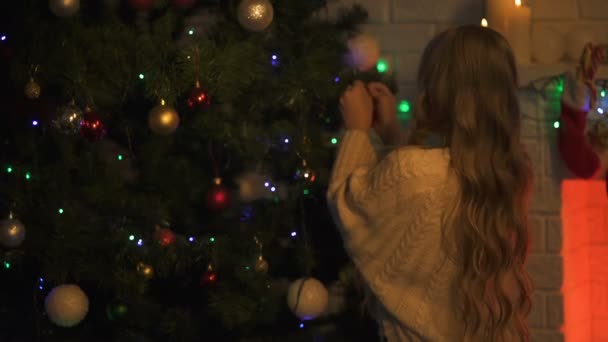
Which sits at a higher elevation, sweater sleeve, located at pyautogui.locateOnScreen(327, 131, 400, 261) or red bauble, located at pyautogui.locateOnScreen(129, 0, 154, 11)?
red bauble, located at pyautogui.locateOnScreen(129, 0, 154, 11)

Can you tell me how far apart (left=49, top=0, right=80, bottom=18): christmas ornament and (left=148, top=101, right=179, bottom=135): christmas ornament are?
0.34 metres

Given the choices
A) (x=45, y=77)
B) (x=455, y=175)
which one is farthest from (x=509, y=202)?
(x=45, y=77)

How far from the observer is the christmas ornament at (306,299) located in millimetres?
2320

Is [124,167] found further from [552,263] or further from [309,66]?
[552,263]

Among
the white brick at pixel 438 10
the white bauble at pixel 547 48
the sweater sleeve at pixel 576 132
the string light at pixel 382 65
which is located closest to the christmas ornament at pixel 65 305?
the string light at pixel 382 65

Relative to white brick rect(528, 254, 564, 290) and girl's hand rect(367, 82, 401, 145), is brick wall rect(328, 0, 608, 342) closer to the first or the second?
white brick rect(528, 254, 564, 290)

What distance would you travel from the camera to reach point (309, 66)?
7.80 feet

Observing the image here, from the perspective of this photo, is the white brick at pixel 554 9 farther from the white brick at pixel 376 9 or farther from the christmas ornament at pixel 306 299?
the christmas ornament at pixel 306 299

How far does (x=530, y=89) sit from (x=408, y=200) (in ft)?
3.40

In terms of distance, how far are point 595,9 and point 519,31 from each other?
0.35 metres

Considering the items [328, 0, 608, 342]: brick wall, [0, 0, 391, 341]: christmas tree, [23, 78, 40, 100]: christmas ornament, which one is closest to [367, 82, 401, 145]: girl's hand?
[0, 0, 391, 341]: christmas tree

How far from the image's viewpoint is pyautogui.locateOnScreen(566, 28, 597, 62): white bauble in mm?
2826

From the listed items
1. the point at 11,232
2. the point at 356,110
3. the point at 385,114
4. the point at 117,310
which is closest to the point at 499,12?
the point at 385,114

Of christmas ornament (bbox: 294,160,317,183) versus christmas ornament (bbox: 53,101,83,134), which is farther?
christmas ornament (bbox: 294,160,317,183)
